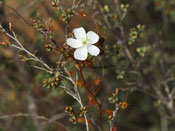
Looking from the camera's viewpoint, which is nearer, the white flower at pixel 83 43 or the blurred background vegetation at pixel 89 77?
the white flower at pixel 83 43

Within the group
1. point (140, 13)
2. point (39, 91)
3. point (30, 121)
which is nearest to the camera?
point (30, 121)

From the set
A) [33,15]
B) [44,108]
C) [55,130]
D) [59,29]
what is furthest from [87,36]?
[59,29]

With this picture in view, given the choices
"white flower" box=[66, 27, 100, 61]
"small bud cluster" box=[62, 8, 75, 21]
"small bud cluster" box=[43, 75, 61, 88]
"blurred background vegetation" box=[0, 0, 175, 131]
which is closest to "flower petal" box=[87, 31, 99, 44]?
"white flower" box=[66, 27, 100, 61]

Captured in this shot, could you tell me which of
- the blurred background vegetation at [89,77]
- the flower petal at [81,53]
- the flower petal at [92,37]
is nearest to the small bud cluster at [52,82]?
the flower petal at [81,53]

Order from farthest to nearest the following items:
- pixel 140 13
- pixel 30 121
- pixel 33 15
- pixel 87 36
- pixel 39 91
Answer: pixel 140 13
pixel 39 91
pixel 30 121
pixel 33 15
pixel 87 36

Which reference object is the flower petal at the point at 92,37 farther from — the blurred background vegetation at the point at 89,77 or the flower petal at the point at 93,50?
the blurred background vegetation at the point at 89,77

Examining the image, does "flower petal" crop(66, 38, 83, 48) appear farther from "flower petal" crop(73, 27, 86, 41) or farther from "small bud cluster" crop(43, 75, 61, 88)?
"small bud cluster" crop(43, 75, 61, 88)

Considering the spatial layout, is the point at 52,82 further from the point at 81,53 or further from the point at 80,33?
the point at 80,33

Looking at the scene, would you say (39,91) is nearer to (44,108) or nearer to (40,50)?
(44,108)

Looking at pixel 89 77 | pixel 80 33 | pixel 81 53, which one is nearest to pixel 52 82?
pixel 81 53
